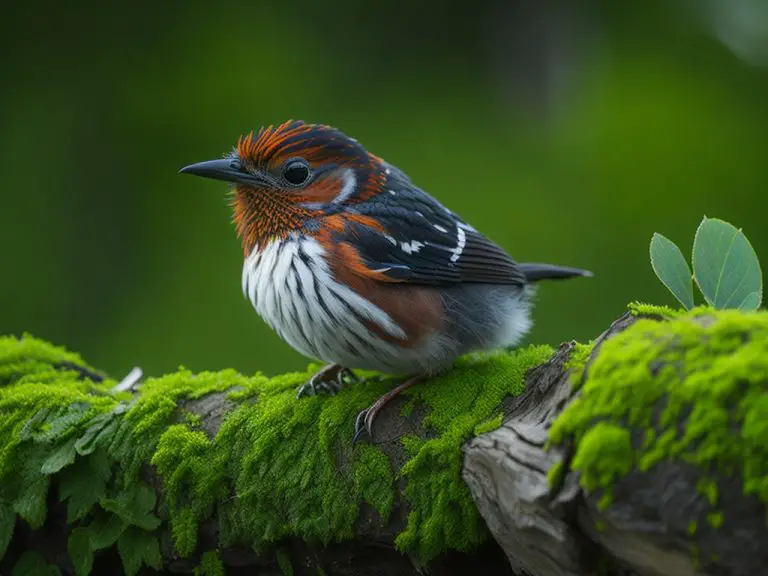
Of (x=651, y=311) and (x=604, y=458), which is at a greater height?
(x=651, y=311)

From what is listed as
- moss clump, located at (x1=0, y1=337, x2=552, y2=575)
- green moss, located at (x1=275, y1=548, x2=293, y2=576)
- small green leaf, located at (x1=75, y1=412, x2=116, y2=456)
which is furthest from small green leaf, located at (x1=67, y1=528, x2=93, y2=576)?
green moss, located at (x1=275, y1=548, x2=293, y2=576)

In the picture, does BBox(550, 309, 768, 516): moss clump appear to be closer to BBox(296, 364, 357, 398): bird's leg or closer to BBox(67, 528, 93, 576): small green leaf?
BBox(296, 364, 357, 398): bird's leg

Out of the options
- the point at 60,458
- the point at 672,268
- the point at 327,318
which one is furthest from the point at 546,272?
the point at 60,458

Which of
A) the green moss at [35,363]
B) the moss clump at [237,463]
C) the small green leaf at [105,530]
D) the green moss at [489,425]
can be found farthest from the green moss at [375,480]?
the green moss at [35,363]

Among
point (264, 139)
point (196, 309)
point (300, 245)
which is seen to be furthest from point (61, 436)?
point (196, 309)

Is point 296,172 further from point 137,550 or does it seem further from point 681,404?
point 681,404

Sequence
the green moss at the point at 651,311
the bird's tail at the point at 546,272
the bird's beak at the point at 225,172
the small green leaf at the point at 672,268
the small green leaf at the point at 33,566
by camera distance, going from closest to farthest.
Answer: the green moss at the point at 651,311, the small green leaf at the point at 672,268, the small green leaf at the point at 33,566, the bird's beak at the point at 225,172, the bird's tail at the point at 546,272

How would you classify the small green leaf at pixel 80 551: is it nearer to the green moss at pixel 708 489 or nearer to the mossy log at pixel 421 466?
the mossy log at pixel 421 466
